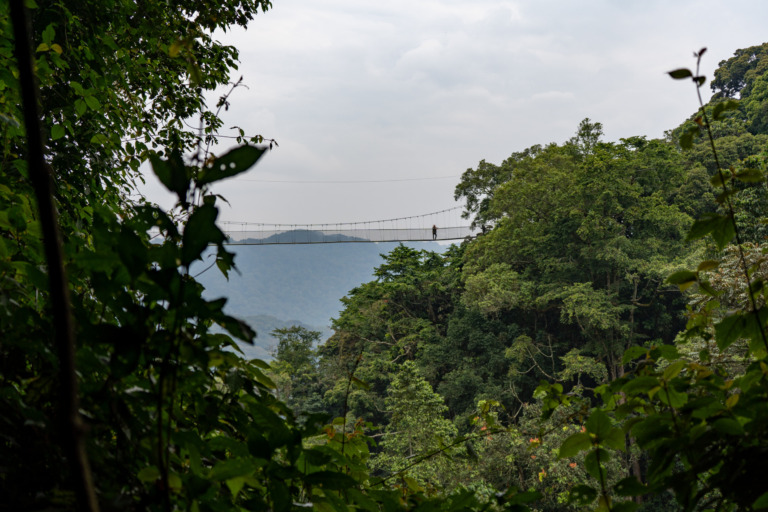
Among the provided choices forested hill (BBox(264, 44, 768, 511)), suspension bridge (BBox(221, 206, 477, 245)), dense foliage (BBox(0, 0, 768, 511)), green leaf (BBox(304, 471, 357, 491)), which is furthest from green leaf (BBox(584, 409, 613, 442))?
suspension bridge (BBox(221, 206, 477, 245))

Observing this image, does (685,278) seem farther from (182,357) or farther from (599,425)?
(182,357)

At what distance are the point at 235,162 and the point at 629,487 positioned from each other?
44cm

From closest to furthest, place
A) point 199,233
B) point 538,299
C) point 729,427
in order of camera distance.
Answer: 1. point 199,233
2. point 729,427
3. point 538,299

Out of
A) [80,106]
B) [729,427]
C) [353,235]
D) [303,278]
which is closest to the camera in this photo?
[729,427]

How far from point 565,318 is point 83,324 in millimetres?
12145

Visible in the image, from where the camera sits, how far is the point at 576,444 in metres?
0.52

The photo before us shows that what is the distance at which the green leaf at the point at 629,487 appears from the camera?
475 millimetres

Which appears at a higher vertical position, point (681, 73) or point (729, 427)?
point (681, 73)

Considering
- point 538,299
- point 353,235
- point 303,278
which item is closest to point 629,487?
point 538,299

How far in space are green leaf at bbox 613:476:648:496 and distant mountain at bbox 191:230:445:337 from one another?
102069mm

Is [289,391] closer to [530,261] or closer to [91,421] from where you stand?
[530,261]

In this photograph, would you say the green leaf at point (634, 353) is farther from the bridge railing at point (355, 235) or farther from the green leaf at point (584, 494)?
the bridge railing at point (355, 235)

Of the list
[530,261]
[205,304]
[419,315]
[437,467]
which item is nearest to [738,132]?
[530,261]

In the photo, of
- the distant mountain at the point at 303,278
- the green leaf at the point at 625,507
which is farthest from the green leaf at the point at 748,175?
the distant mountain at the point at 303,278
